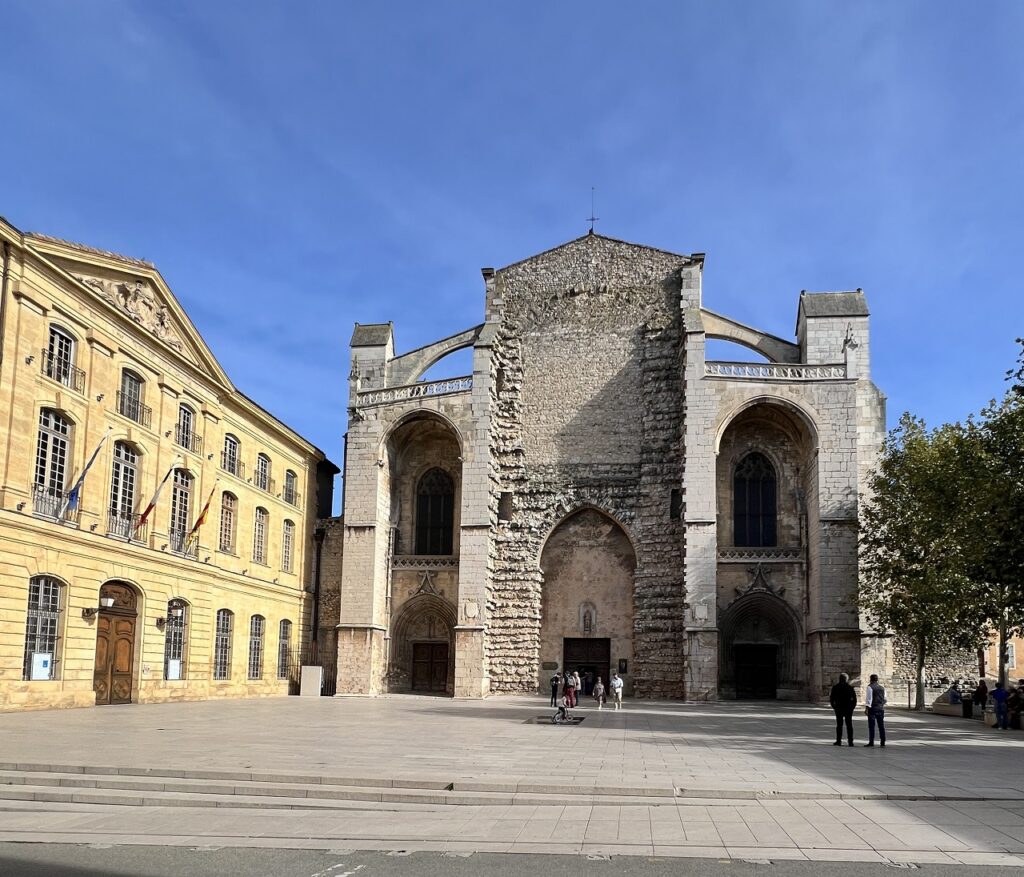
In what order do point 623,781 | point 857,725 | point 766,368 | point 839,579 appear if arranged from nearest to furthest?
point 623,781, point 857,725, point 839,579, point 766,368

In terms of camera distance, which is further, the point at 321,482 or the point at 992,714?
the point at 321,482

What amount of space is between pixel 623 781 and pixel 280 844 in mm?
4878

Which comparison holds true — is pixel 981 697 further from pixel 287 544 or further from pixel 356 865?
pixel 356 865

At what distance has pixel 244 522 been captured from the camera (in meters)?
34.3

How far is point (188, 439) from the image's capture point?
30.8 meters

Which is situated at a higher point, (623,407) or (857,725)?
(623,407)

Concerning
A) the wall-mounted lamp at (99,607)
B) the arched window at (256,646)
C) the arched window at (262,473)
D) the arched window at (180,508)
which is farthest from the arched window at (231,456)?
the wall-mounted lamp at (99,607)

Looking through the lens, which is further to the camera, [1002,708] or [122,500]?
[122,500]

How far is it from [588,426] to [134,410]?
53.0 feet

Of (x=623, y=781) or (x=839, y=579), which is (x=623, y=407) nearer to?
(x=839, y=579)

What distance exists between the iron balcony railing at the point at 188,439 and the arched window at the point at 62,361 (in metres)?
5.10

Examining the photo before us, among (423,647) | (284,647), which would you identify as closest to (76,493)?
(284,647)

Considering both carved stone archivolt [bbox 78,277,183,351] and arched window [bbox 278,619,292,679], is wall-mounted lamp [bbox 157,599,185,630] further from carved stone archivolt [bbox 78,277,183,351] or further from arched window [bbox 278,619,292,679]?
arched window [bbox 278,619,292,679]

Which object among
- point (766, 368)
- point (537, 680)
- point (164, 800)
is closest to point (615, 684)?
point (537, 680)
